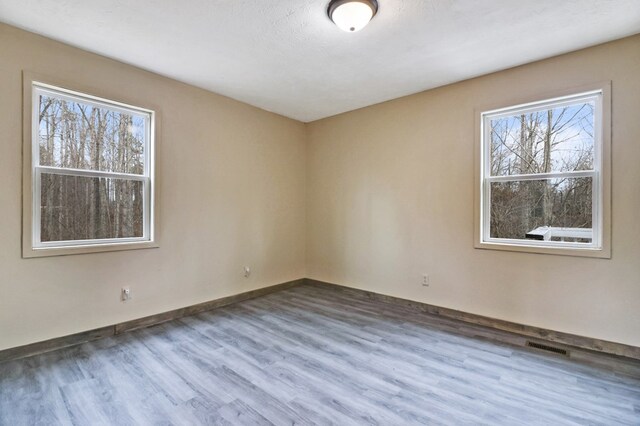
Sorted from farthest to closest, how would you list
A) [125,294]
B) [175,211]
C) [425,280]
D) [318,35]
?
1. [425,280]
2. [175,211]
3. [125,294]
4. [318,35]

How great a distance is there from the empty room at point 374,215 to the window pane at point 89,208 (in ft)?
0.06

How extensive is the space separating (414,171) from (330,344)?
2312mm

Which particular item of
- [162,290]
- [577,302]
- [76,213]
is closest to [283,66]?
[76,213]

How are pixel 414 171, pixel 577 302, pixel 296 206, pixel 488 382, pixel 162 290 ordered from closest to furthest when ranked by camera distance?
pixel 488 382 < pixel 577 302 < pixel 162 290 < pixel 414 171 < pixel 296 206

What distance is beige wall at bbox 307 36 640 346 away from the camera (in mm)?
2568

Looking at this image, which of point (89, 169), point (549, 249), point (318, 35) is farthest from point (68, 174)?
point (549, 249)

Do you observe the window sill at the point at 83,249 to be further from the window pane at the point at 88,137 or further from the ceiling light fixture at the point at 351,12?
the ceiling light fixture at the point at 351,12

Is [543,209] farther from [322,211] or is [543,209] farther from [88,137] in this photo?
[88,137]

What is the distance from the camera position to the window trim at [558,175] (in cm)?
263

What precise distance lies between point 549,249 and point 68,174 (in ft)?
15.1

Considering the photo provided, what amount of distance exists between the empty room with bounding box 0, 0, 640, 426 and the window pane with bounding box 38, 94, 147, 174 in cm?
2

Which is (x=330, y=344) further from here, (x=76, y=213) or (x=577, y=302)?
(x=76, y=213)

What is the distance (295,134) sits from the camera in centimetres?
495

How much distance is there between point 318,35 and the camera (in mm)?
2531
